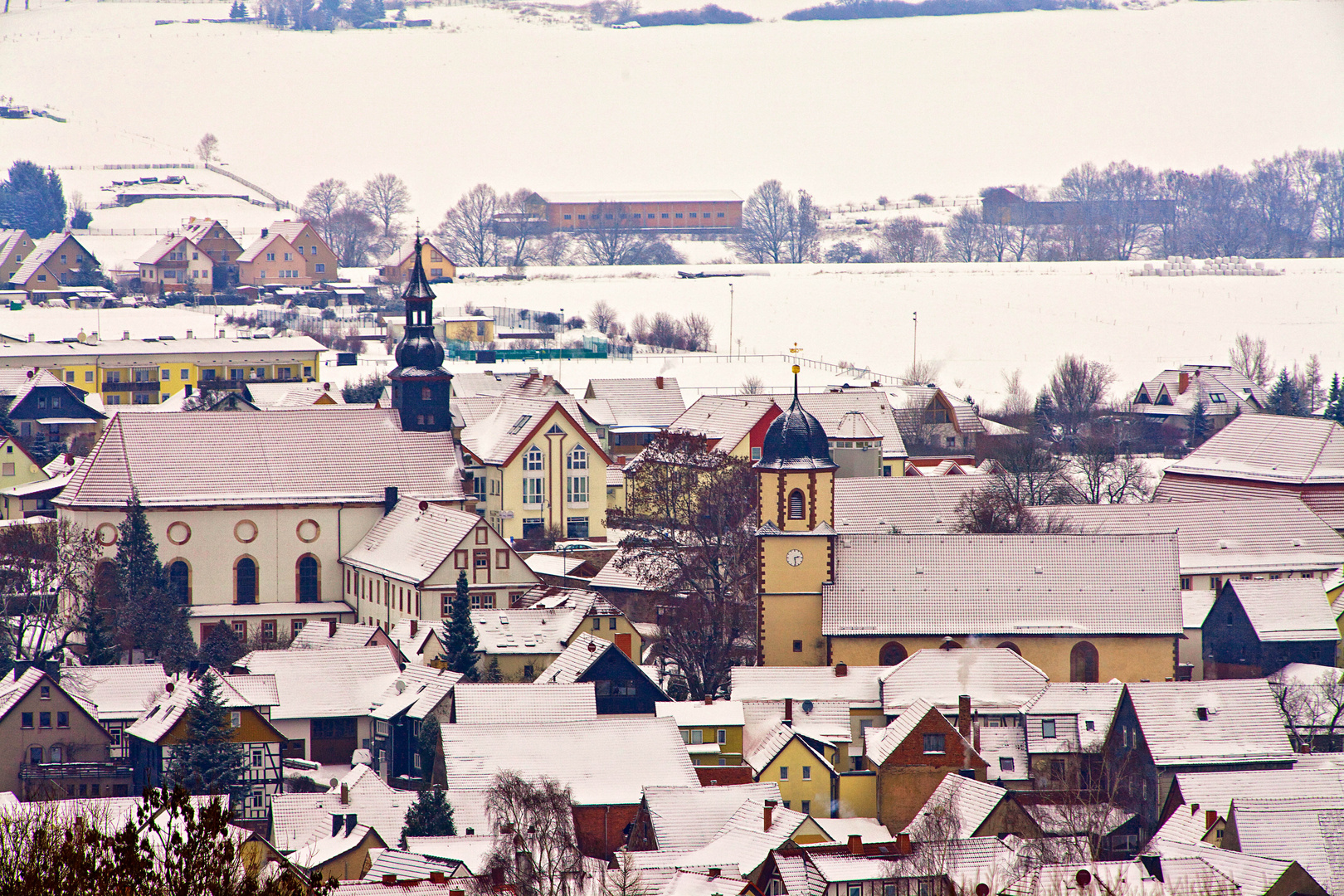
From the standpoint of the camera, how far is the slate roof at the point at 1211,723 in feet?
174

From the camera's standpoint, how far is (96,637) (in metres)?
65.3

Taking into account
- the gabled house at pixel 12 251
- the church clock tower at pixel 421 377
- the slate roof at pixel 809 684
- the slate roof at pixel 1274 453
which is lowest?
the slate roof at pixel 809 684

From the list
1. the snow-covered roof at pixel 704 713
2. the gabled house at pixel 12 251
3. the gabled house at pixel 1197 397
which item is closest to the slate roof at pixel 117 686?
the snow-covered roof at pixel 704 713

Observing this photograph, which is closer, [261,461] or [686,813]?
[686,813]

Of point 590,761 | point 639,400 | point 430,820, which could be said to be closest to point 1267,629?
point 590,761

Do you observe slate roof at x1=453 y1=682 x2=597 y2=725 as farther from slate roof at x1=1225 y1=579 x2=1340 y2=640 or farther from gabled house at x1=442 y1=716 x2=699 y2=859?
slate roof at x1=1225 y1=579 x2=1340 y2=640

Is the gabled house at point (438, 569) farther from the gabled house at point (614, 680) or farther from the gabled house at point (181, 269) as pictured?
the gabled house at point (181, 269)

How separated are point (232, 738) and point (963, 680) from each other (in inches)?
731

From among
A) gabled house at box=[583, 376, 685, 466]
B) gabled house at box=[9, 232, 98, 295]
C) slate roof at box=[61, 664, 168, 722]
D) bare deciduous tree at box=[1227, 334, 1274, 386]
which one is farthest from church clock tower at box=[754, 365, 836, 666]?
gabled house at box=[9, 232, 98, 295]

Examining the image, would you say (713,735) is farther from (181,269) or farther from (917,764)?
(181,269)

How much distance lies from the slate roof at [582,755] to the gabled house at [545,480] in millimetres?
30599

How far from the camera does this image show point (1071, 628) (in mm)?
62000

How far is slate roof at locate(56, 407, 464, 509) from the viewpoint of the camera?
76000mm

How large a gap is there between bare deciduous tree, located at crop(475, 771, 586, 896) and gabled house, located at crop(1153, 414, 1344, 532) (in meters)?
37.4
